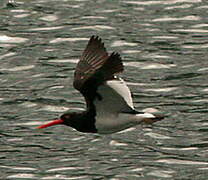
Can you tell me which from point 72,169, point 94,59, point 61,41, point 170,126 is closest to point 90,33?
point 61,41

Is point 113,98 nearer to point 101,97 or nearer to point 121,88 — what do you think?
point 101,97

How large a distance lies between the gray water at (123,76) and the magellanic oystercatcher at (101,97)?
5.64 feet

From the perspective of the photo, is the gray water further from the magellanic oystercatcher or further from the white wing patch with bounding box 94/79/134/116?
the white wing patch with bounding box 94/79/134/116

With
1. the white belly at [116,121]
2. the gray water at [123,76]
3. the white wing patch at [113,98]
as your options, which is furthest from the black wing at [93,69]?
the gray water at [123,76]

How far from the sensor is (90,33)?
95.2 ft

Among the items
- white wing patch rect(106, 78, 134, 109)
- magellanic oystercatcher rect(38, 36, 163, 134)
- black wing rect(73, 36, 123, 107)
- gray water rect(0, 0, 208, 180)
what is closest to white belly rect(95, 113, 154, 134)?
magellanic oystercatcher rect(38, 36, 163, 134)

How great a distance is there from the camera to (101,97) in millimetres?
18453

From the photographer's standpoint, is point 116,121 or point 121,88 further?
point 116,121

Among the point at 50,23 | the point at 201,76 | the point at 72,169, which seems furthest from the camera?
the point at 50,23

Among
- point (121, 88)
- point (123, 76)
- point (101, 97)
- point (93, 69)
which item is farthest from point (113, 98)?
point (123, 76)

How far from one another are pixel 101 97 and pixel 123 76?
7.62 metres

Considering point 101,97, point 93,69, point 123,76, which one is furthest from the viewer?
point 123,76

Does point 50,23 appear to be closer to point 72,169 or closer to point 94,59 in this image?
point 72,169

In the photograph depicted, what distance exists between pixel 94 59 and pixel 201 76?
796 centimetres
